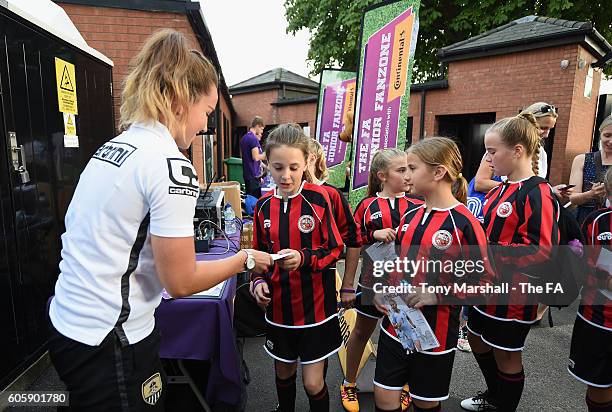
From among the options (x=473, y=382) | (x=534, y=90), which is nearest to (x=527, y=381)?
(x=473, y=382)

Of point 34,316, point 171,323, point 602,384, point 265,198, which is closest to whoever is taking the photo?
point 602,384

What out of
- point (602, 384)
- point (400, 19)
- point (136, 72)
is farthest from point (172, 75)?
point (400, 19)

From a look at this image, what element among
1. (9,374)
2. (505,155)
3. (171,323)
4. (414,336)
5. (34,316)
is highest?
(505,155)

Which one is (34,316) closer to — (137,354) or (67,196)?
(67,196)

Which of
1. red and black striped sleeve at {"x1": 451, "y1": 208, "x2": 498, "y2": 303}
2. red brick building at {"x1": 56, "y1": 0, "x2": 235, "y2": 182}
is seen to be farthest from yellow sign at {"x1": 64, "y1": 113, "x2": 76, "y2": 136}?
red and black striped sleeve at {"x1": 451, "y1": 208, "x2": 498, "y2": 303}

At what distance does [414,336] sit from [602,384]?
3.67ft

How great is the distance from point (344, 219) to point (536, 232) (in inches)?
40.3

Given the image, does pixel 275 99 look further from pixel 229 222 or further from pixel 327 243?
pixel 327 243

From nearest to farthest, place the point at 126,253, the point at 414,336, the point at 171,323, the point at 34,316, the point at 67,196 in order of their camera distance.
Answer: the point at 126,253, the point at 414,336, the point at 171,323, the point at 34,316, the point at 67,196

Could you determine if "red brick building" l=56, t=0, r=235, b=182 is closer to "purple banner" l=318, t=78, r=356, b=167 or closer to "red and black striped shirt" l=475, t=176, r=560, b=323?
"red and black striped shirt" l=475, t=176, r=560, b=323

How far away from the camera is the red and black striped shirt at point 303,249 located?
6.71ft

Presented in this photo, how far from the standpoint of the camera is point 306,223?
82.2 inches

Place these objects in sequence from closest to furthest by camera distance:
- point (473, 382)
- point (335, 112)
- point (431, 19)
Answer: point (473, 382) → point (335, 112) → point (431, 19)

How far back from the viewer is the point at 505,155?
212 centimetres
